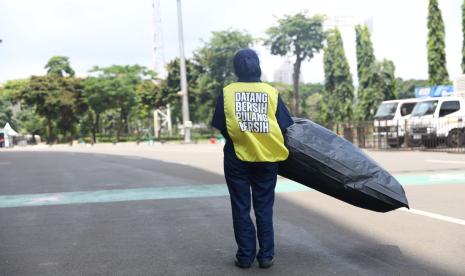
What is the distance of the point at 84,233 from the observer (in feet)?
19.5

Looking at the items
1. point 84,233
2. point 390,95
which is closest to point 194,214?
point 84,233

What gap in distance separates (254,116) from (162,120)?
2849 inches

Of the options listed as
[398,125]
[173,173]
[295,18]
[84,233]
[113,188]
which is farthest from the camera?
[295,18]

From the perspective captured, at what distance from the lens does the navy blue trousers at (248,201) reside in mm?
4184

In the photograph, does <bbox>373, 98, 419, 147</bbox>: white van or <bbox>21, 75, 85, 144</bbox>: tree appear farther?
<bbox>21, 75, 85, 144</bbox>: tree

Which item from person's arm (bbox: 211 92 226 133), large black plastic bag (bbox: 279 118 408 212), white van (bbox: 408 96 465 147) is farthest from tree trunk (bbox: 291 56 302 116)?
person's arm (bbox: 211 92 226 133)

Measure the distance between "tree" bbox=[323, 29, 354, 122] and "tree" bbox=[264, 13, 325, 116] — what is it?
3379 millimetres

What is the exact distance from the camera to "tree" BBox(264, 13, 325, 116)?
54.0 m

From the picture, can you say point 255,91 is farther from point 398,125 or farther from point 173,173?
point 398,125

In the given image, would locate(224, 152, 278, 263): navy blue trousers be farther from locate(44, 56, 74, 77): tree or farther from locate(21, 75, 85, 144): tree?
locate(44, 56, 74, 77): tree

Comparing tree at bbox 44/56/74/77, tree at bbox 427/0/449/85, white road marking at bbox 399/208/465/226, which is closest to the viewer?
white road marking at bbox 399/208/465/226

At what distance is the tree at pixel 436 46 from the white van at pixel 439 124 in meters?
14.7

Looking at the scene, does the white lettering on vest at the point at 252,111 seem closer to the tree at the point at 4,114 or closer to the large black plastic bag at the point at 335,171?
the large black plastic bag at the point at 335,171

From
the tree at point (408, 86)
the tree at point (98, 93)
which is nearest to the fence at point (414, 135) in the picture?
the tree at point (98, 93)
